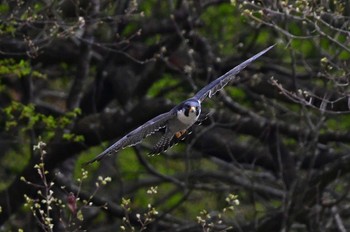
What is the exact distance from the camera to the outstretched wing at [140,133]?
9.44 meters

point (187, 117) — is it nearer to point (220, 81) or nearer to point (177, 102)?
point (220, 81)

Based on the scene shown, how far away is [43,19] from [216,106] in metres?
2.96

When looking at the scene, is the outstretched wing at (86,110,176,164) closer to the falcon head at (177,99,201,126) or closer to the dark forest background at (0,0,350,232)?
the falcon head at (177,99,201,126)

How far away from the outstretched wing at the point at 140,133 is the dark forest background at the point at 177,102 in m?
2.23

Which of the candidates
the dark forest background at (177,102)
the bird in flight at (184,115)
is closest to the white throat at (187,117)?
the bird in flight at (184,115)

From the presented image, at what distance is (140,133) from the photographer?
9.77 meters

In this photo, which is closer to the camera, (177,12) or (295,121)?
(177,12)

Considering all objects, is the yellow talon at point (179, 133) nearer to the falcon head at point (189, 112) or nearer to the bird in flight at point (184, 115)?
the bird in flight at point (184, 115)

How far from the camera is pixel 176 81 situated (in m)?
16.2

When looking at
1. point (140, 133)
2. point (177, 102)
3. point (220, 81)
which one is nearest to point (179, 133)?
point (220, 81)

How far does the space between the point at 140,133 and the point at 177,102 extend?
513cm

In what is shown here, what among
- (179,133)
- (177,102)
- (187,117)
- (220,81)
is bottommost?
(177,102)

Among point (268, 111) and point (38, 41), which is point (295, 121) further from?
point (38, 41)

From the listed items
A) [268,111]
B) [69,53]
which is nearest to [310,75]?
[268,111]
